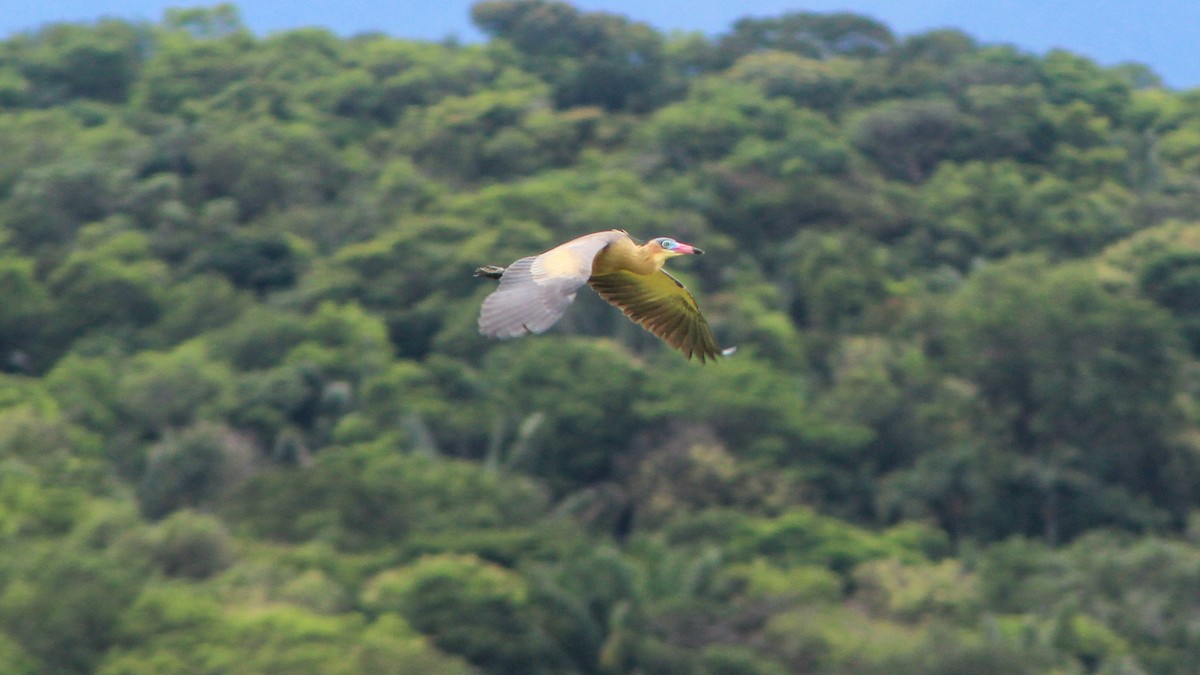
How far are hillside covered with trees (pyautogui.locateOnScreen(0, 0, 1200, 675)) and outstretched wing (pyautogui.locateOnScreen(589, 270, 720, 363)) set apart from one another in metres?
14.2

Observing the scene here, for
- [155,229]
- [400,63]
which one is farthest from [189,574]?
[400,63]

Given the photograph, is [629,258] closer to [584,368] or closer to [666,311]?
[666,311]

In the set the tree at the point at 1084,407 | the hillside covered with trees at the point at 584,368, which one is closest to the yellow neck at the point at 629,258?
the hillside covered with trees at the point at 584,368

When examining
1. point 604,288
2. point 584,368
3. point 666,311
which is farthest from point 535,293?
point 584,368

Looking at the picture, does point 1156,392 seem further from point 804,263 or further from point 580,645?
point 580,645

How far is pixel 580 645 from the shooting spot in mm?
25125

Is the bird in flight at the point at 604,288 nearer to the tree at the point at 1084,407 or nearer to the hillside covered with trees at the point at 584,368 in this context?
the hillside covered with trees at the point at 584,368

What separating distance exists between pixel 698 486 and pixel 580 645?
893cm

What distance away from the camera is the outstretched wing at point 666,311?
9750 millimetres

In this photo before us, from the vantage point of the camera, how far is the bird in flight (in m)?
6.93

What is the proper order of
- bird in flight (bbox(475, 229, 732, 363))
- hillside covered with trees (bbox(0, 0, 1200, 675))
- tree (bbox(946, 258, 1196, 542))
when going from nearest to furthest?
bird in flight (bbox(475, 229, 732, 363)) → hillside covered with trees (bbox(0, 0, 1200, 675)) → tree (bbox(946, 258, 1196, 542))

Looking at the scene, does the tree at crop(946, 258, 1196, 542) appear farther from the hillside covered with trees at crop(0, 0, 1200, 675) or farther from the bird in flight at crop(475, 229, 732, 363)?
the bird in flight at crop(475, 229, 732, 363)

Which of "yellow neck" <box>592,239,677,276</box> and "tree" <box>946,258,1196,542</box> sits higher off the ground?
"yellow neck" <box>592,239,677,276</box>

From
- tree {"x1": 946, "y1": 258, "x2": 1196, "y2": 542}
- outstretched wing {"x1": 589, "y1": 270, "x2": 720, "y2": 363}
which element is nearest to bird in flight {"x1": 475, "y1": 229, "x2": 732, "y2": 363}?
outstretched wing {"x1": 589, "y1": 270, "x2": 720, "y2": 363}
